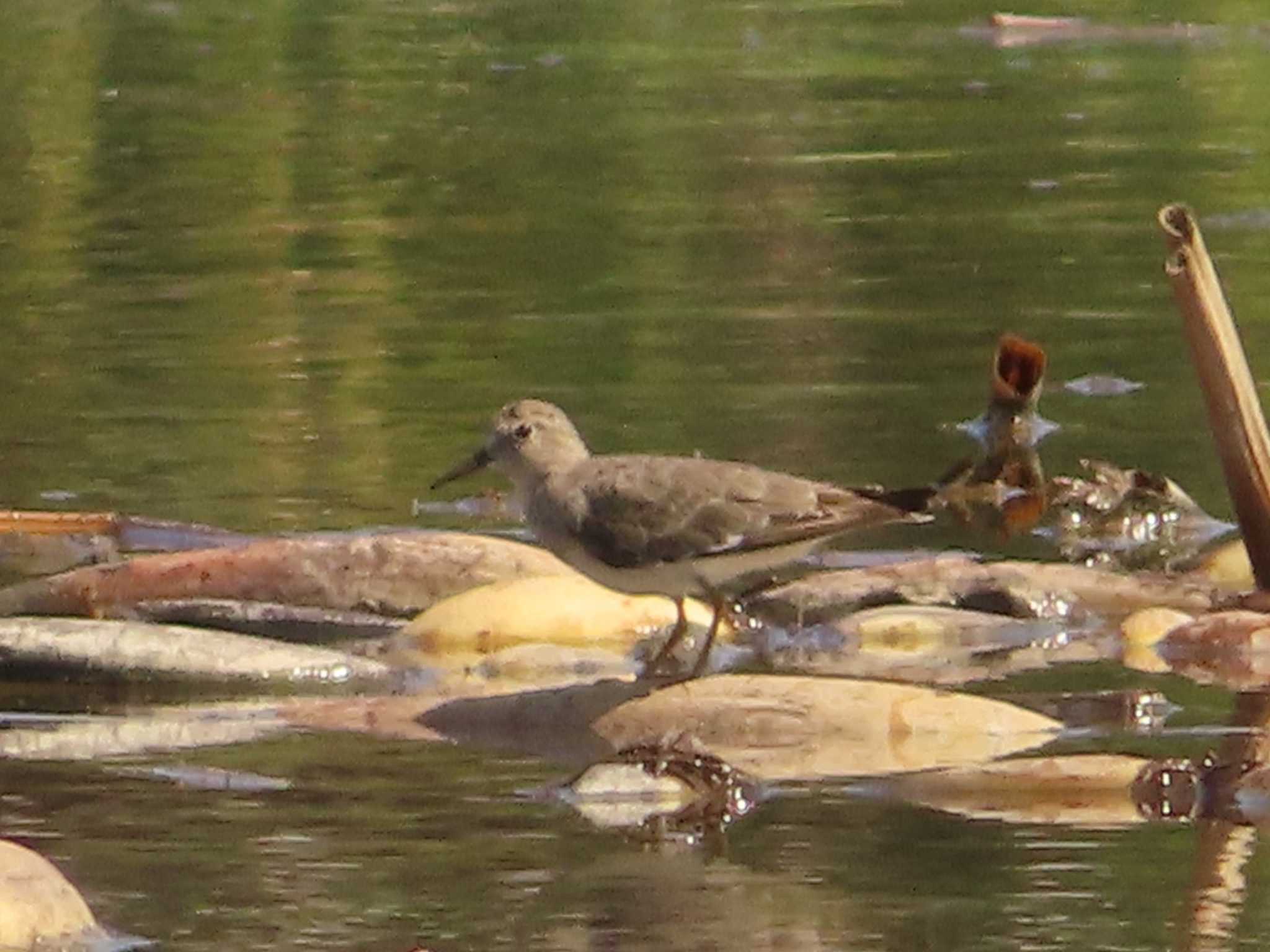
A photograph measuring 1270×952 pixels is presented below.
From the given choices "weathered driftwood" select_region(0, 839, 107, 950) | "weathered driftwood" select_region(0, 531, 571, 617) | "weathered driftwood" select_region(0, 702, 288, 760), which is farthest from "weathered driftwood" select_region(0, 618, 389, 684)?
"weathered driftwood" select_region(0, 839, 107, 950)

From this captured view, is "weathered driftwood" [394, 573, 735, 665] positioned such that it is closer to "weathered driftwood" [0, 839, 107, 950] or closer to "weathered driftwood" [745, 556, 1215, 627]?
"weathered driftwood" [745, 556, 1215, 627]

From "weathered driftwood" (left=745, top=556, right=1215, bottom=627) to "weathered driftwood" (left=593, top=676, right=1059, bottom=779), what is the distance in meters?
1.13

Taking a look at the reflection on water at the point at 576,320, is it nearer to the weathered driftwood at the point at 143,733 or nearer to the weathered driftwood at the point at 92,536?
the weathered driftwood at the point at 143,733

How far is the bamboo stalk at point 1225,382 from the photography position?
780cm

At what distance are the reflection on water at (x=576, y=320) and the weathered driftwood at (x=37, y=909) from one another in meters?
0.20

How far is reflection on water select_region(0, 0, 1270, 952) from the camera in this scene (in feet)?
19.3

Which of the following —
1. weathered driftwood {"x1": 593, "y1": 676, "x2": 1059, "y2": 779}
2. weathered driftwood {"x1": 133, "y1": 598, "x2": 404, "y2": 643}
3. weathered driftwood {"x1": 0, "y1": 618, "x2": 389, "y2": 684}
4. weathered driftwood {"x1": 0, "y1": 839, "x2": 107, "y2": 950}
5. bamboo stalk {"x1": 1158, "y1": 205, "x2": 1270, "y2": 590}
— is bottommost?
weathered driftwood {"x1": 133, "y1": 598, "x2": 404, "y2": 643}

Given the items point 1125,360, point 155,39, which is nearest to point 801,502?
point 1125,360

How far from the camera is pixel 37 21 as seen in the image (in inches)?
1018

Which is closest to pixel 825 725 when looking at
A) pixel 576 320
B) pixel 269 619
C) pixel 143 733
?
pixel 143 733

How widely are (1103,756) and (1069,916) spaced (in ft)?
3.11

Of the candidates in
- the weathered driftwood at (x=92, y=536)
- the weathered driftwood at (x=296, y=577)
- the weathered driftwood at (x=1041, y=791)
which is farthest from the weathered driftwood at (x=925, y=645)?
the weathered driftwood at (x=92, y=536)

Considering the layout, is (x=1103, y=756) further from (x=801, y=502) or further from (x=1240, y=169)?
(x=1240, y=169)

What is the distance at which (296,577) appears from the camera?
8406 mm
